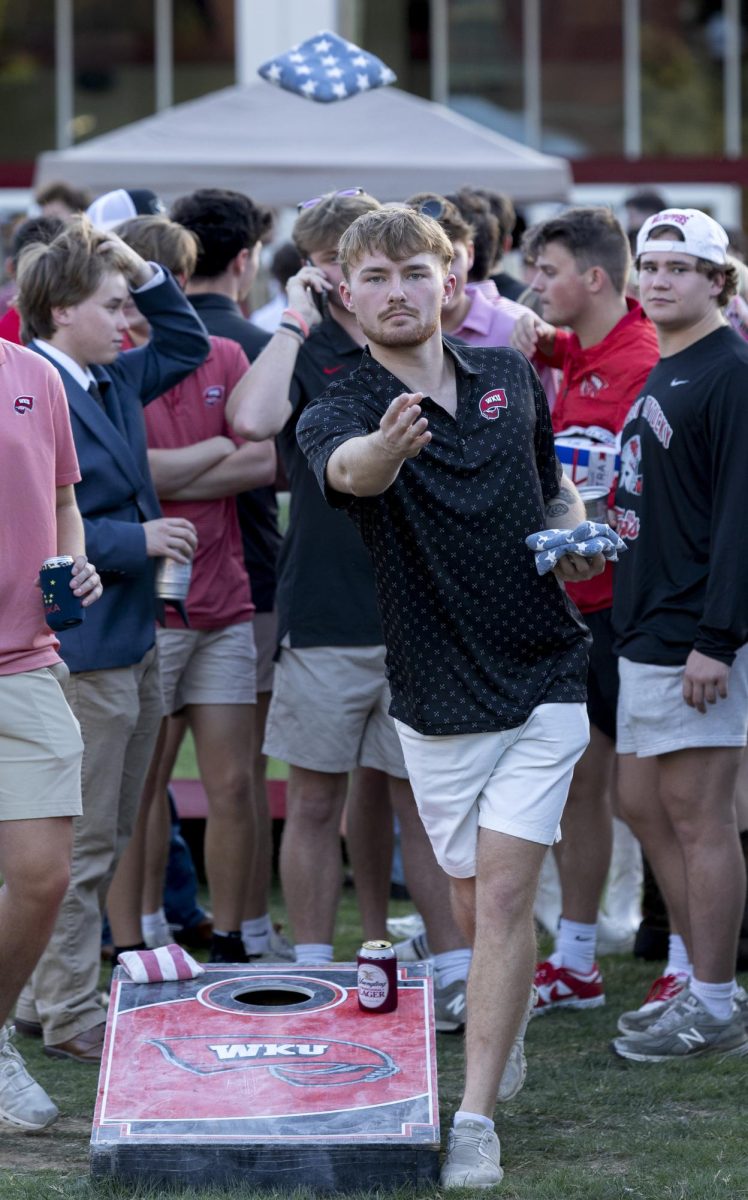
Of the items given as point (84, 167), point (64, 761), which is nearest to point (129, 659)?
point (64, 761)

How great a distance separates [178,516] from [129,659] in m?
0.87

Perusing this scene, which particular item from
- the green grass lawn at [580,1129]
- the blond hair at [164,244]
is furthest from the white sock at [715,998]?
the blond hair at [164,244]

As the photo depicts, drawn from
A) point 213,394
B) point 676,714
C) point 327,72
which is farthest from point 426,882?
point 327,72

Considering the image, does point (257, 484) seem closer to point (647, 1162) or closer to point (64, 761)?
point (64, 761)

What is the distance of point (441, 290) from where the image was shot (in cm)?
403

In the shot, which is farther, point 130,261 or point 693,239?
point 130,261

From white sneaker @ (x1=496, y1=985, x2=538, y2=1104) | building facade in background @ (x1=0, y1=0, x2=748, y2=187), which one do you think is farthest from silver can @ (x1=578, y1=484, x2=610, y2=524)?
building facade in background @ (x1=0, y1=0, x2=748, y2=187)

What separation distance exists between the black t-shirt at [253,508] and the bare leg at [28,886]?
2.05 m

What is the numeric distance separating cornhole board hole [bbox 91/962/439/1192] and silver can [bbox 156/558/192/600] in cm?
118

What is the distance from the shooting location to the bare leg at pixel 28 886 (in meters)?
4.03

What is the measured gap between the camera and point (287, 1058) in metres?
3.96

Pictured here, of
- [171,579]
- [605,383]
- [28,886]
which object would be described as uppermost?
[605,383]

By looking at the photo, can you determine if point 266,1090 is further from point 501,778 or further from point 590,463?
point 590,463

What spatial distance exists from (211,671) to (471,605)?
1.81m
